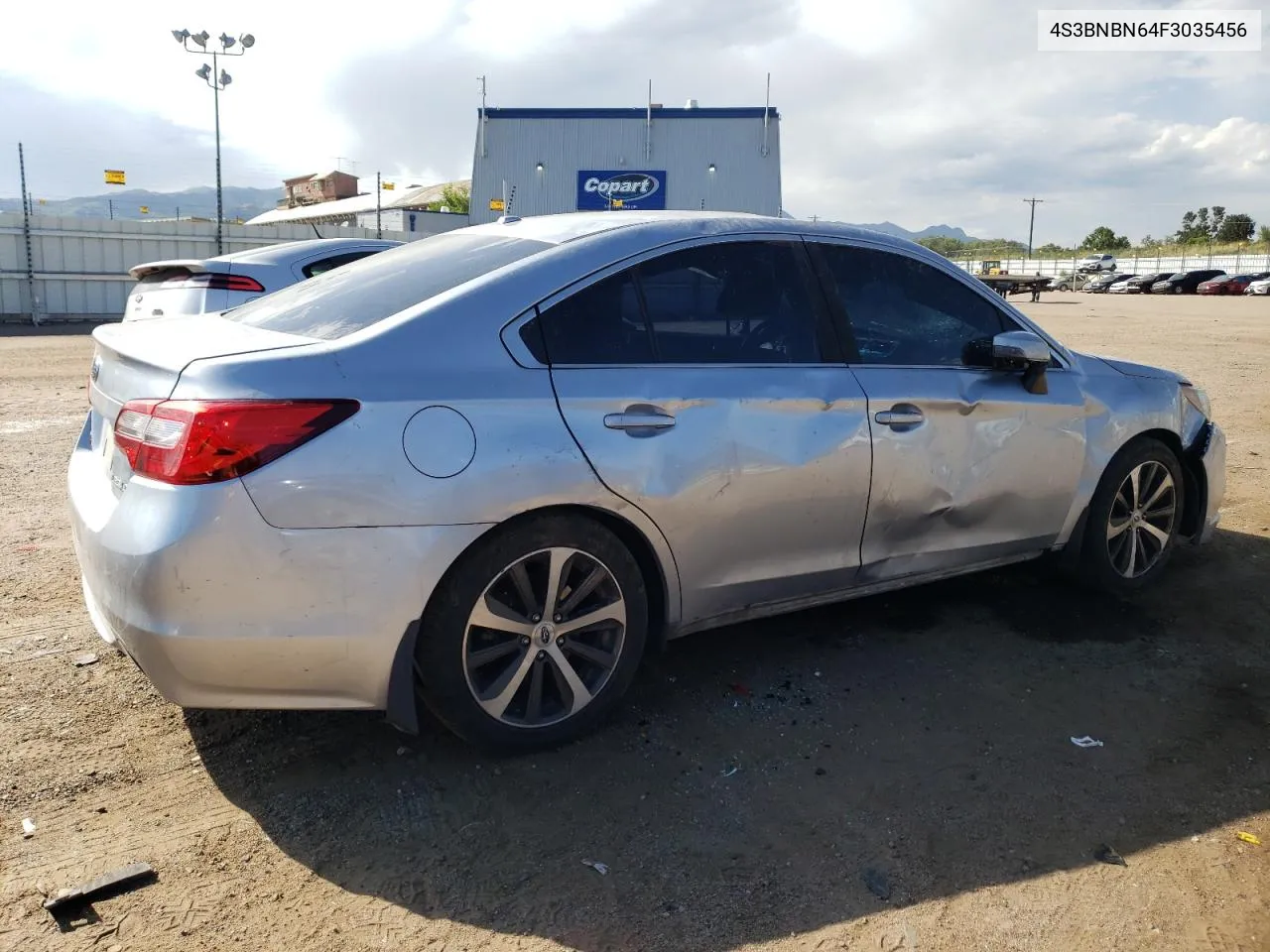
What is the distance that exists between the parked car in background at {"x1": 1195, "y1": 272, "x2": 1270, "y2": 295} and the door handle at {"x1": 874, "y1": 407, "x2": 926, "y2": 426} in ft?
187

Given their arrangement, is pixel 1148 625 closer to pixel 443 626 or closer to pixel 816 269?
pixel 816 269

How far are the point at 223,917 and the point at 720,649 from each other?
6.97ft

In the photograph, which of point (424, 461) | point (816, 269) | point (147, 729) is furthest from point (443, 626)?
point (816, 269)

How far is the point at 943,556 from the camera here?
404 cm

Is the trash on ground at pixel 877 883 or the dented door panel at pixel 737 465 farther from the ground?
the dented door panel at pixel 737 465

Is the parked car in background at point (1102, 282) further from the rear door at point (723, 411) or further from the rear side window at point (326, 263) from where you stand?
the rear door at point (723, 411)

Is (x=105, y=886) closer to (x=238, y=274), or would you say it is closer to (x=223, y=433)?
(x=223, y=433)

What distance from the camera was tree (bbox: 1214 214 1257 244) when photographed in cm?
8838

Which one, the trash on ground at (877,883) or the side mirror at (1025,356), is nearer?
the trash on ground at (877,883)

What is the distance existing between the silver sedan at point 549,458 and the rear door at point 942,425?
0.01 m

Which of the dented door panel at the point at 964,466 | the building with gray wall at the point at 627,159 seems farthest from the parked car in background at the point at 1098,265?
the dented door panel at the point at 964,466

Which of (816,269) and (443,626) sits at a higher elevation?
(816,269)

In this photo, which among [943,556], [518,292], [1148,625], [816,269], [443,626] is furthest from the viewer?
[1148,625]

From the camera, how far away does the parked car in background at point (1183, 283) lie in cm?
5544
